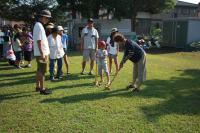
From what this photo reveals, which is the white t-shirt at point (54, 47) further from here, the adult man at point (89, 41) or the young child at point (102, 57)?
the young child at point (102, 57)

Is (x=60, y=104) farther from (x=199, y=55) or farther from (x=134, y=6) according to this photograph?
(x=134, y=6)

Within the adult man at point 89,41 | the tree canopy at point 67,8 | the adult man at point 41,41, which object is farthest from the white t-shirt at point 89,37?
the tree canopy at point 67,8

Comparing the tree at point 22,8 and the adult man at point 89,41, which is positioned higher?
the tree at point 22,8

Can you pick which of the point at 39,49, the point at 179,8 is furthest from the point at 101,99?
the point at 179,8

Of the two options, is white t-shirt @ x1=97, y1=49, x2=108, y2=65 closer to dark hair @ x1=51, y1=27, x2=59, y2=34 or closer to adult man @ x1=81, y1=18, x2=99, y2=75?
dark hair @ x1=51, y1=27, x2=59, y2=34

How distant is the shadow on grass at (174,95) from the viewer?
7215mm

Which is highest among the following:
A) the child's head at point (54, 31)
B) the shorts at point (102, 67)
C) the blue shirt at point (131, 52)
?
the child's head at point (54, 31)

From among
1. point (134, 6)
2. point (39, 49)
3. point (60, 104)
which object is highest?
point (134, 6)

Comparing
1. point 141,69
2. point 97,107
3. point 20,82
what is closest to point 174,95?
point 141,69

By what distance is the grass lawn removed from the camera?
6164 millimetres

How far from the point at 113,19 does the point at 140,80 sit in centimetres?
2521

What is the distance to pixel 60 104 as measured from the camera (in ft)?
24.7

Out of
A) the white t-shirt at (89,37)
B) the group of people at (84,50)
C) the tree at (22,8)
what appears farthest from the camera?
the tree at (22,8)

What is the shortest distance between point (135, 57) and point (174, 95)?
1452 millimetres
